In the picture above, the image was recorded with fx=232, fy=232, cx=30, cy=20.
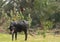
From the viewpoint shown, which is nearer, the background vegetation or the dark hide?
the dark hide

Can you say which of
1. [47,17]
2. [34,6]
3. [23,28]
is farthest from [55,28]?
[23,28]

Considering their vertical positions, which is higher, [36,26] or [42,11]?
[42,11]

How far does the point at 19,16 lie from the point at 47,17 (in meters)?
6.14

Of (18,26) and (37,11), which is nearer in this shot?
(18,26)

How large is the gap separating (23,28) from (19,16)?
563cm

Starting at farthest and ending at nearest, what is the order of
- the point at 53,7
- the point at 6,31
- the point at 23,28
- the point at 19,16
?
1. the point at 53,7
2. the point at 6,31
3. the point at 19,16
4. the point at 23,28

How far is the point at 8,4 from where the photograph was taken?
87.4ft

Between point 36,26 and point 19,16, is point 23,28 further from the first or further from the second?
point 36,26

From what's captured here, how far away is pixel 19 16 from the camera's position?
18.1 metres

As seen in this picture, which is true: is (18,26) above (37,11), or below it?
below

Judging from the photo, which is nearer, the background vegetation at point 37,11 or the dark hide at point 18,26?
the dark hide at point 18,26

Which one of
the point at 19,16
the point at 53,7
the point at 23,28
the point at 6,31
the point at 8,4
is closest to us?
the point at 23,28

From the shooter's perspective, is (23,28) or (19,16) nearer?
(23,28)

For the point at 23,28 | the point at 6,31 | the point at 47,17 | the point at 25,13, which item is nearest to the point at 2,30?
the point at 6,31
